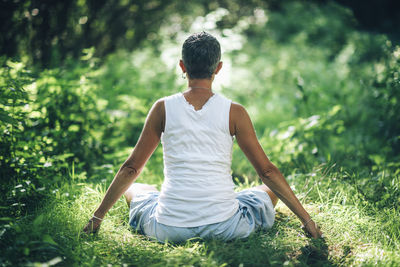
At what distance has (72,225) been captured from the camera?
7.94 ft

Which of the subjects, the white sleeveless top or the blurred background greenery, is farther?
the blurred background greenery

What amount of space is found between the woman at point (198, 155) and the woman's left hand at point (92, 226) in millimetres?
71

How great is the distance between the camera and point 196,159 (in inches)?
85.0

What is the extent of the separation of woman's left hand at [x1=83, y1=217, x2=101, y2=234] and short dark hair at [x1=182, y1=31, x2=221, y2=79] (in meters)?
1.20

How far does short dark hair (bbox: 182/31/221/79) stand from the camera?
2.08m

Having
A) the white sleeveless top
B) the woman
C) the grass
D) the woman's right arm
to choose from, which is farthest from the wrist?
the woman's right arm

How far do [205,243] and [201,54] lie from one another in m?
1.21

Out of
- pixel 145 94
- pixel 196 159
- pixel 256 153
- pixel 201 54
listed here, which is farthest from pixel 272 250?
pixel 145 94

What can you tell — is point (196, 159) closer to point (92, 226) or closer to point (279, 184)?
point (279, 184)

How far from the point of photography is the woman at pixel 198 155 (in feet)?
7.03

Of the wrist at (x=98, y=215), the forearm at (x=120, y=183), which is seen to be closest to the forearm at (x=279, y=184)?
the forearm at (x=120, y=183)

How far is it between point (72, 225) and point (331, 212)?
1.99m

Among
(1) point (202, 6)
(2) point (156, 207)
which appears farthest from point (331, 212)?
(1) point (202, 6)

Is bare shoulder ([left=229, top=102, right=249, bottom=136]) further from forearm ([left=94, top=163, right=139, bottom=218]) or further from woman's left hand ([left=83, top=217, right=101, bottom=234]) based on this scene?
woman's left hand ([left=83, top=217, right=101, bottom=234])
